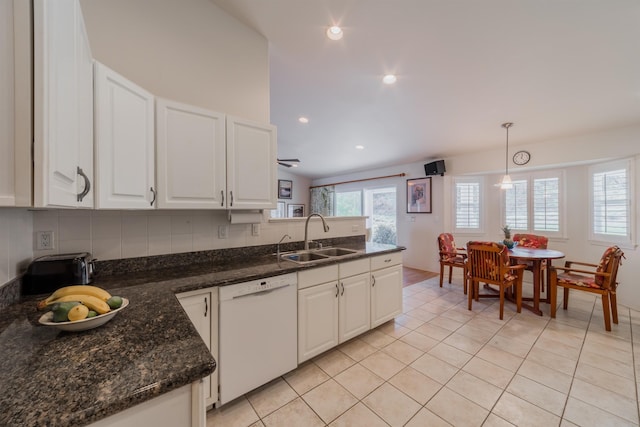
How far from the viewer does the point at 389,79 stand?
2666 mm

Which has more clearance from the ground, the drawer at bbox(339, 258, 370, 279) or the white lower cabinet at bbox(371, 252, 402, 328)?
the drawer at bbox(339, 258, 370, 279)

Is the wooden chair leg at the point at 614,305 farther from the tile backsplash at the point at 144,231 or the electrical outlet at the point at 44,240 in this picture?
the electrical outlet at the point at 44,240

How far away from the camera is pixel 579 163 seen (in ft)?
11.6

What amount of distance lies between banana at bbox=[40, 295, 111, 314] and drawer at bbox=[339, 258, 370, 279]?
157 cm

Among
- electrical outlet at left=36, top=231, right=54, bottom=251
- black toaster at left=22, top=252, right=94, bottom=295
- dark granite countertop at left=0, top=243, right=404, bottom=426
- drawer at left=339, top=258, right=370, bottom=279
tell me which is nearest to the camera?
dark granite countertop at left=0, top=243, right=404, bottom=426

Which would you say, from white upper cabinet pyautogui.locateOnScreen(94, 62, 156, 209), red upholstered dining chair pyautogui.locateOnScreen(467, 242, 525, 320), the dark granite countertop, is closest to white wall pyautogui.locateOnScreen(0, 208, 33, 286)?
the dark granite countertop

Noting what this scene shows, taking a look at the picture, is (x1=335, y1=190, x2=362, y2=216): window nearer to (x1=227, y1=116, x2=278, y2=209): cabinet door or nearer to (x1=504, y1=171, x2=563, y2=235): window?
(x1=504, y1=171, x2=563, y2=235): window

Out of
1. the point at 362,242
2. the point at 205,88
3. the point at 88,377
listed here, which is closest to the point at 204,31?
the point at 205,88

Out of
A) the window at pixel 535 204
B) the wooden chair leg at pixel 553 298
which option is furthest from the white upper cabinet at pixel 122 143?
the window at pixel 535 204

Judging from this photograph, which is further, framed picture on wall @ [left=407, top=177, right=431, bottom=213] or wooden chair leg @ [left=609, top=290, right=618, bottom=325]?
framed picture on wall @ [left=407, top=177, right=431, bottom=213]

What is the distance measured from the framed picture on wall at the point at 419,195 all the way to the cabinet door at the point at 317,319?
369 cm

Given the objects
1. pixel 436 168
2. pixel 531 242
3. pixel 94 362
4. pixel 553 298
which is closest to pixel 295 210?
pixel 436 168

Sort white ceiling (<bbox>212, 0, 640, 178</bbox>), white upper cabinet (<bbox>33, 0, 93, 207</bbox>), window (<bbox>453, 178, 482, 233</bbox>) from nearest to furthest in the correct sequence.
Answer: white upper cabinet (<bbox>33, 0, 93, 207</bbox>) < white ceiling (<bbox>212, 0, 640, 178</bbox>) < window (<bbox>453, 178, 482, 233</bbox>)

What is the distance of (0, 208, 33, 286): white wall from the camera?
42.7 inches
